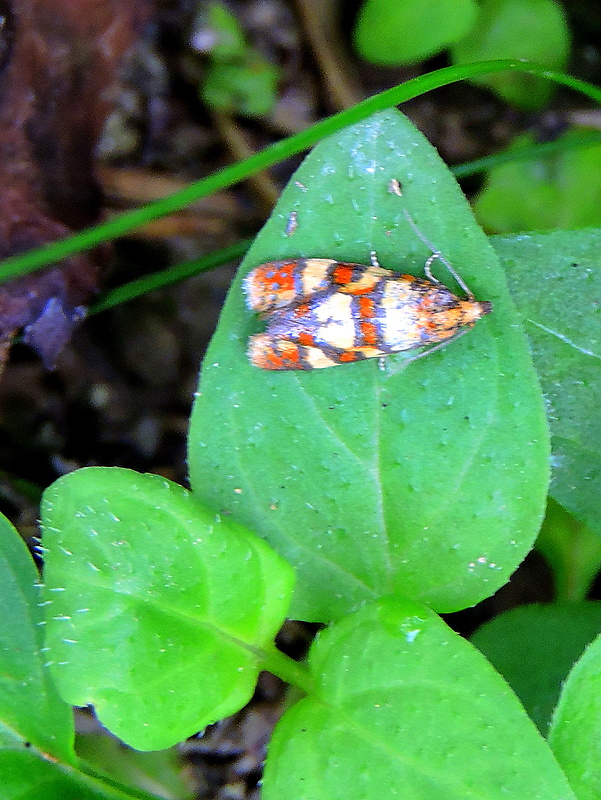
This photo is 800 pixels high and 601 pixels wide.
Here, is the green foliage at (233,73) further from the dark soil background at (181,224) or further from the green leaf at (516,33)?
the green leaf at (516,33)

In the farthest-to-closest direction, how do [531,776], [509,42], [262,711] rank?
[509,42] → [262,711] → [531,776]

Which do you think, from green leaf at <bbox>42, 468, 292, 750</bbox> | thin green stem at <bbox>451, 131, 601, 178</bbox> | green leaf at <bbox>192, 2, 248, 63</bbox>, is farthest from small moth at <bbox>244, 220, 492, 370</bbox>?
green leaf at <bbox>192, 2, 248, 63</bbox>

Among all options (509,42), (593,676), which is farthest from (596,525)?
(509,42)

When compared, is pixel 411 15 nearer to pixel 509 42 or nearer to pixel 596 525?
pixel 509 42

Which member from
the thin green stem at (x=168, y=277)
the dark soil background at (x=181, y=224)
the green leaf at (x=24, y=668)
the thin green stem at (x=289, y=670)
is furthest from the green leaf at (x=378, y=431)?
the dark soil background at (x=181, y=224)

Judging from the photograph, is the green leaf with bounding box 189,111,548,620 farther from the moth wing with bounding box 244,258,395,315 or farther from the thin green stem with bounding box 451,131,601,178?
the thin green stem with bounding box 451,131,601,178

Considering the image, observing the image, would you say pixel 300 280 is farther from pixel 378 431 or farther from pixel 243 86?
pixel 243 86
